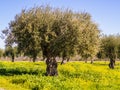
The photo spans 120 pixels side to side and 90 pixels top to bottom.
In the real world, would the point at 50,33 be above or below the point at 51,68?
above

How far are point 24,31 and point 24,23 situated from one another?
1329 millimetres

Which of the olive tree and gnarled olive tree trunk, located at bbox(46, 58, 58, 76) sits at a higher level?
the olive tree

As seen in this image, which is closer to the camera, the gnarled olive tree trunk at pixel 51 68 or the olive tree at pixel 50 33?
the olive tree at pixel 50 33

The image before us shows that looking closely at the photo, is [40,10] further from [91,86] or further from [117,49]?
[117,49]

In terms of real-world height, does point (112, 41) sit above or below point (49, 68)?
above

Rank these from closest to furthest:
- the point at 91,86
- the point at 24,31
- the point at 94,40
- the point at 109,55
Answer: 1. the point at 91,86
2. the point at 24,31
3. the point at 94,40
4. the point at 109,55

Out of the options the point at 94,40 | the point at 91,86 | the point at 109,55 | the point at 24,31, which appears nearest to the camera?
the point at 91,86

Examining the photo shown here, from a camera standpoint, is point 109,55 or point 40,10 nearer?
point 40,10

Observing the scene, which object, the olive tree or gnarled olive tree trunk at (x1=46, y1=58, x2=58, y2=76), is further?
gnarled olive tree trunk at (x1=46, y1=58, x2=58, y2=76)

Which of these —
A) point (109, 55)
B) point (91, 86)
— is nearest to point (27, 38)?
point (91, 86)

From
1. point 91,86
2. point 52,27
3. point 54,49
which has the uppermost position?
point 52,27

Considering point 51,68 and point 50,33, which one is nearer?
point 50,33

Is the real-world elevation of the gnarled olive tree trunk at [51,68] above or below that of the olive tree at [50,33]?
below

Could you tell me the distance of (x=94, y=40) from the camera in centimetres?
4550
